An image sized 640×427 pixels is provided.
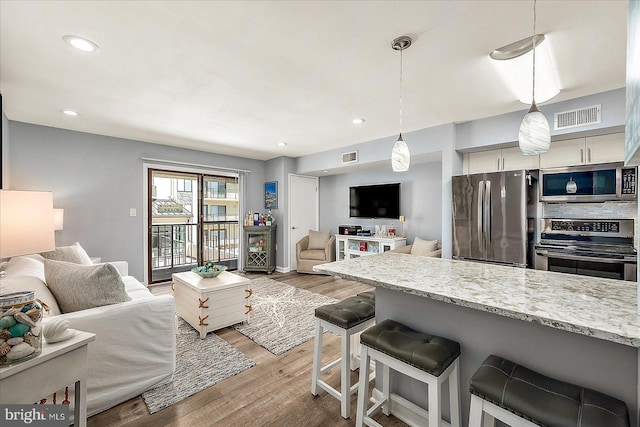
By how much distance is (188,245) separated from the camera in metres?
5.68

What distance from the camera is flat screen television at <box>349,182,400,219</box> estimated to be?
5.00 meters

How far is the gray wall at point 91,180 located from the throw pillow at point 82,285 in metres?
2.53

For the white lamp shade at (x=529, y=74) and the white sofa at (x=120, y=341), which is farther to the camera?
the white lamp shade at (x=529, y=74)

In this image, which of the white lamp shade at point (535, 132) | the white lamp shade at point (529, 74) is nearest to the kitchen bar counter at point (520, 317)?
the white lamp shade at point (535, 132)

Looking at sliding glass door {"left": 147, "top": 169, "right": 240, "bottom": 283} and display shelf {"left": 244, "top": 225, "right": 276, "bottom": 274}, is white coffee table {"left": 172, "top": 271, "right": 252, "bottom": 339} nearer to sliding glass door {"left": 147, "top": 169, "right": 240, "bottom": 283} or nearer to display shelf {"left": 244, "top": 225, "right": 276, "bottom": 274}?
sliding glass door {"left": 147, "top": 169, "right": 240, "bottom": 283}

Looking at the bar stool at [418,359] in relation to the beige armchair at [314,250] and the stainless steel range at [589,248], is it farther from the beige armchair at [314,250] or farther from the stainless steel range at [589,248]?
the beige armchair at [314,250]

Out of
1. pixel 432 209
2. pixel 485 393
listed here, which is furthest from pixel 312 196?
pixel 485 393

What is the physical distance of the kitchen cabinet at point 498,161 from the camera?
323 cm

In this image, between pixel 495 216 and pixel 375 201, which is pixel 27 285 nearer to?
pixel 495 216

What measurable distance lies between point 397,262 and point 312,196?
4.40m

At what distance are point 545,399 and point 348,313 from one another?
1015mm

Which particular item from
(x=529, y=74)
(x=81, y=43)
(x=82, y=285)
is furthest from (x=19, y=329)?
(x=529, y=74)

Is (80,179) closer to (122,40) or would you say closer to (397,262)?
(122,40)

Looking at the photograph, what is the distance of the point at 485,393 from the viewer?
1.03m
